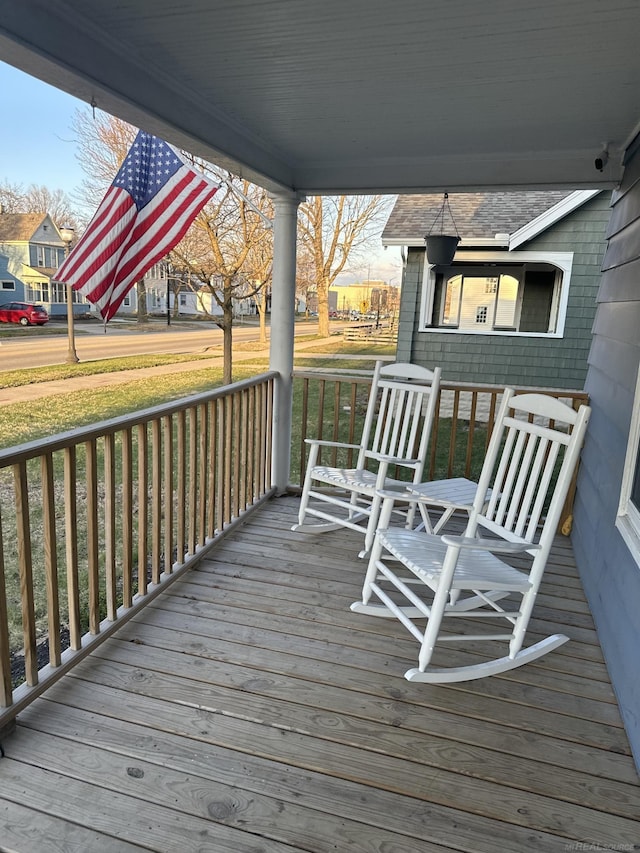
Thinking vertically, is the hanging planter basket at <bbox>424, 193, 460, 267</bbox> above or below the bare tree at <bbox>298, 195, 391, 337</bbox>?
below

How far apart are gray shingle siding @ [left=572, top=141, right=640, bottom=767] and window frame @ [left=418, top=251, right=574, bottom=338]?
4.72 m

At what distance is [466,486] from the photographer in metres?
3.36

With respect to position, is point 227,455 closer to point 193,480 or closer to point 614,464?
point 193,480

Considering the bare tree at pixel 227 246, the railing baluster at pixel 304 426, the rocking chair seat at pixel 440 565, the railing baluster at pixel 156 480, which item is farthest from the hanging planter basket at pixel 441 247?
the bare tree at pixel 227 246

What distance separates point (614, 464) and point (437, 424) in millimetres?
1505

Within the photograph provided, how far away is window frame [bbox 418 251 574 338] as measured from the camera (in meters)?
8.36

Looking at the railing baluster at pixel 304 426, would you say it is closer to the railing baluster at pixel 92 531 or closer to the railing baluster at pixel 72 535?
the railing baluster at pixel 92 531

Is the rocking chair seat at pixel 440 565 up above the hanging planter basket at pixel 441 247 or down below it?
below

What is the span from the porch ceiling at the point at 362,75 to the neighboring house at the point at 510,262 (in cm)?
503

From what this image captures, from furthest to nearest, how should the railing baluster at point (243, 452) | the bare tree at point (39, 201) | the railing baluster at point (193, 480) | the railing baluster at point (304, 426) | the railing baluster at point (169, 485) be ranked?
the bare tree at point (39, 201) < the railing baluster at point (304, 426) < the railing baluster at point (243, 452) < the railing baluster at point (193, 480) < the railing baluster at point (169, 485)

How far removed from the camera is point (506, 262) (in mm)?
8547

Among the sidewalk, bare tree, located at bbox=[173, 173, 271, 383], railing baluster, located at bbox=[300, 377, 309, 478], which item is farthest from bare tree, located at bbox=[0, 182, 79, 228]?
railing baluster, located at bbox=[300, 377, 309, 478]

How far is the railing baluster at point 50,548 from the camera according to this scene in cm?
195

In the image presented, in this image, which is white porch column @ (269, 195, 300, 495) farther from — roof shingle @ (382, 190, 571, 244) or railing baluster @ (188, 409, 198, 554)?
roof shingle @ (382, 190, 571, 244)
